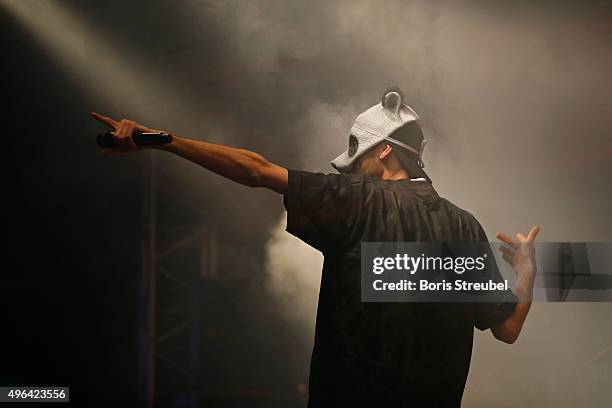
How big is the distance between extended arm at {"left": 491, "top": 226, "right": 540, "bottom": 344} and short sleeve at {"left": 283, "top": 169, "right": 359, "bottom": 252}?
2.66 feet

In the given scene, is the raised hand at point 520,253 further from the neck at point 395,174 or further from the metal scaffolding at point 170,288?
the metal scaffolding at point 170,288

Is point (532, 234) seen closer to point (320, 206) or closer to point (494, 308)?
point (494, 308)

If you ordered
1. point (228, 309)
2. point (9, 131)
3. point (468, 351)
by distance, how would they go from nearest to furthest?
point (468, 351), point (228, 309), point (9, 131)

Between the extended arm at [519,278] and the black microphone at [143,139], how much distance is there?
1.65 meters

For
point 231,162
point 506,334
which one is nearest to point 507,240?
point 506,334

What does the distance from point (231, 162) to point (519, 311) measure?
5.15ft

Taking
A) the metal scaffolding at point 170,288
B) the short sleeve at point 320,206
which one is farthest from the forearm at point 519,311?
the metal scaffolding at point 170,288

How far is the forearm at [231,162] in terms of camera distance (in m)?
3.33

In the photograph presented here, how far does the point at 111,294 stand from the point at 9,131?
3.61 ft

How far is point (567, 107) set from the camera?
429 cm

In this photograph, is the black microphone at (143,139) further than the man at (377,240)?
No

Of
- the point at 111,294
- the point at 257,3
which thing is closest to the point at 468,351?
the point at 111,294

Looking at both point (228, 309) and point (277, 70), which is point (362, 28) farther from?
point (228, 309)

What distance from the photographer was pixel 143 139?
11.0 feet
